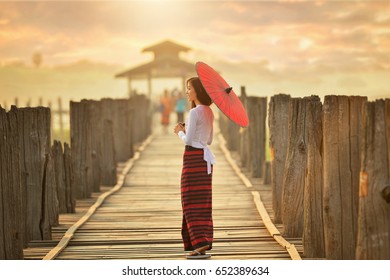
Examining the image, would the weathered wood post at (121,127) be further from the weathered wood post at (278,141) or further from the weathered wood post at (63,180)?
the weathered wood post at (278,141)

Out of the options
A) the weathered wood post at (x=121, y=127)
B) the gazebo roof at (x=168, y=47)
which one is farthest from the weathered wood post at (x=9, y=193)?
the gazebo roof at (x=168, y=47)

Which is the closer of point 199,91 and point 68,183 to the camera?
point 199,91

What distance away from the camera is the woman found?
8.66 m

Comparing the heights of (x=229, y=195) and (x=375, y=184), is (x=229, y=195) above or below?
below

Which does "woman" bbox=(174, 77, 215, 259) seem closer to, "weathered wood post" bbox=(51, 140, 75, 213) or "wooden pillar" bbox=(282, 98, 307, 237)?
"wooden pillar" bbox=(282, 98, 307, 237)

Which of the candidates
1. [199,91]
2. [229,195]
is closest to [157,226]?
[199,91]

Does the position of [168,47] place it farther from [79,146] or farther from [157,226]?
[157,226]

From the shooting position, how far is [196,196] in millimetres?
8859

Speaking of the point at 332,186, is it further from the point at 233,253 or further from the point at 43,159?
the point at 43,159

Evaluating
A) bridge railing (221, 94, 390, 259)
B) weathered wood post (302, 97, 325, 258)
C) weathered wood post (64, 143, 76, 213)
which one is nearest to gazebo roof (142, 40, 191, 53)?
weathered wood post (64, 143, 76, 213)

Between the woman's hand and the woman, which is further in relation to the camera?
the woman's hand

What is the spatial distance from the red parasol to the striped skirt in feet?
A: 1.52

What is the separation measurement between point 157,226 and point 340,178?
349cm

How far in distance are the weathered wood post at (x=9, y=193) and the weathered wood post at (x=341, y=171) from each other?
287 cm
